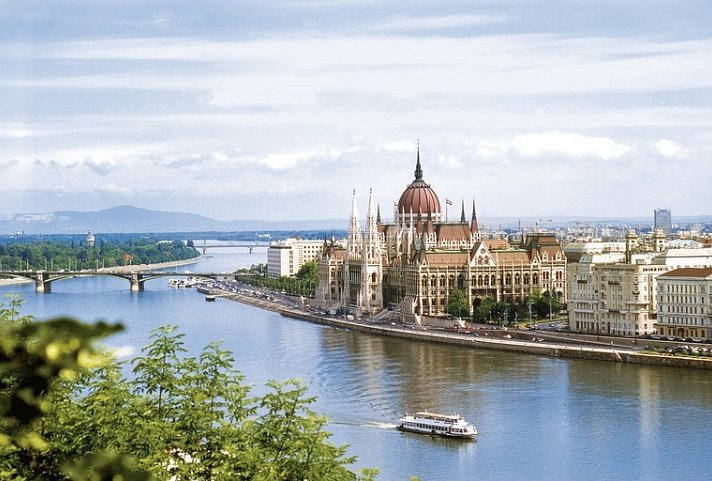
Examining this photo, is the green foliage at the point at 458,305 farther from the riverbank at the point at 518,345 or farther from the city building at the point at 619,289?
the city building at the point at 619,289

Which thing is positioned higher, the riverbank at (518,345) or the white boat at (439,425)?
the riverbank at (518,345)

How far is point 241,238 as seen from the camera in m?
190

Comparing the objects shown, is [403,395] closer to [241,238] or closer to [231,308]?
[231,308]

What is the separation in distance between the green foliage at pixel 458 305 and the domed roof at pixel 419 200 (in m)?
7.66

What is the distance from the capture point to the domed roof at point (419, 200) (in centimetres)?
4481

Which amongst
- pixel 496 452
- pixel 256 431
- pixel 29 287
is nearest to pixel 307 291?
pixel 29 287

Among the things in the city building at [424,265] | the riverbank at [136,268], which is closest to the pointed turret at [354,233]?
the city building at [424,265]

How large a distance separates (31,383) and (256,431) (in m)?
5.45

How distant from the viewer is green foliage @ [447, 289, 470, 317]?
3659 cm

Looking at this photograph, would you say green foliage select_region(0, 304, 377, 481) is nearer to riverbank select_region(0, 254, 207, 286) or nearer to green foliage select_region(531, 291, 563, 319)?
green foliage select_region(531, 291, 563, 319)

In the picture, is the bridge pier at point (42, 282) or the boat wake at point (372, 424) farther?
the bridge pier at point (42, 282)

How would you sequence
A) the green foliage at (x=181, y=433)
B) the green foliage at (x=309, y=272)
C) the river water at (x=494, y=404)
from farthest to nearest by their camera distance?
the green foliage at (x=309, y=272) → the river water at (x=494, y=404) → the green foliage at (x=181, y=433)

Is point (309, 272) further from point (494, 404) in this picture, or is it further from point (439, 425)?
point (439, 425)

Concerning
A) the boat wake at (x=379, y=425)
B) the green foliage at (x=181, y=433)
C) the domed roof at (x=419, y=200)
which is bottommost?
the boat wake at (x=379, y=425)
